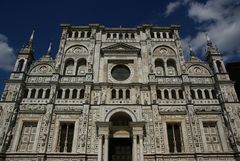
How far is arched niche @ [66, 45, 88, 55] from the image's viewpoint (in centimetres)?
2425

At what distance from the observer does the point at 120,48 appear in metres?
24.0

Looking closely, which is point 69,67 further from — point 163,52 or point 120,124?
point 163,52

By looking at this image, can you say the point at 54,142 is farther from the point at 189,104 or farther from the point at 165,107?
the point at 189,104

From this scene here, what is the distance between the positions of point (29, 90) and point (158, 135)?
12.2m

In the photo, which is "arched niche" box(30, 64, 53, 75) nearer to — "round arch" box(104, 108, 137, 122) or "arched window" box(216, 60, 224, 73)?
"round arch" box(104, 108, 137, 122)

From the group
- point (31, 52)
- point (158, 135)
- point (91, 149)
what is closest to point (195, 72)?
point (158, 135)

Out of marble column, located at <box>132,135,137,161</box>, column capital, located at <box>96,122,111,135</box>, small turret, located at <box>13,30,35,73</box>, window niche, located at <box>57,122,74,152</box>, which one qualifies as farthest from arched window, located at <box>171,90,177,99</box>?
small turret, located at <box>13,30,35,73</box>

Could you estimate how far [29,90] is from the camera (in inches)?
829

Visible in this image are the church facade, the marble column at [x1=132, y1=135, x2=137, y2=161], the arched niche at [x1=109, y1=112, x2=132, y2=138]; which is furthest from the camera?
the arched niche at [x1=109, y1=112, x2=132, y2=138]

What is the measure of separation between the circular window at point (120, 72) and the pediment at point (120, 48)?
1.72 meters

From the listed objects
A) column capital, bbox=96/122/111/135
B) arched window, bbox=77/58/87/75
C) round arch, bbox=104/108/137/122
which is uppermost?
arched window, bbox=77/58/87/75

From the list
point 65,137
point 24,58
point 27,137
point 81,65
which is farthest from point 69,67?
point 27,137

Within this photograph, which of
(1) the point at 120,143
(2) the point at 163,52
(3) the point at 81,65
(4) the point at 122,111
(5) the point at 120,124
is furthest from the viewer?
(2) the point at 163,52

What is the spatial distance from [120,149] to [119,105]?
147 inches
